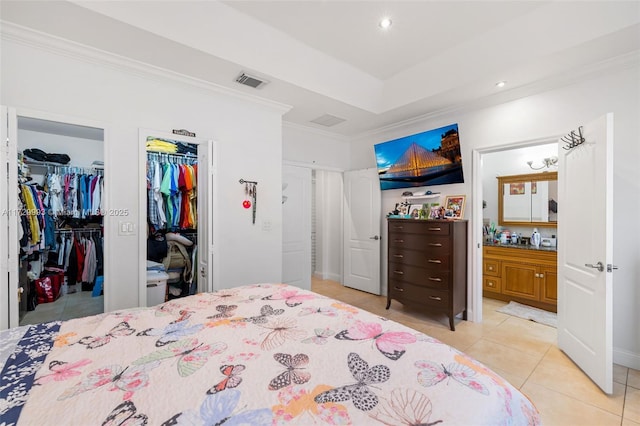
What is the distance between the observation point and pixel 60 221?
3547 mm

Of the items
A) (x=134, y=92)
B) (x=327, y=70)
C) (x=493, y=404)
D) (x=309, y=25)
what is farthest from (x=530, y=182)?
(x=134, y=92)

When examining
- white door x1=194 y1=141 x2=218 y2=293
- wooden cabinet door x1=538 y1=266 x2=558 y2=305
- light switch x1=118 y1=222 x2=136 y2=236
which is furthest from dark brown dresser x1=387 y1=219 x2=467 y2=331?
A: light switch x1=118 y1=222 x2=136 y2=236

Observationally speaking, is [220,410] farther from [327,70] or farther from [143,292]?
[327,70]

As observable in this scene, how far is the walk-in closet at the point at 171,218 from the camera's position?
3252 mm

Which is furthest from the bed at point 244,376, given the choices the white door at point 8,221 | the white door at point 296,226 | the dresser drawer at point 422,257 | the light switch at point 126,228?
the white door at point 296,226

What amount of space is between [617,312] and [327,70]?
360 cm

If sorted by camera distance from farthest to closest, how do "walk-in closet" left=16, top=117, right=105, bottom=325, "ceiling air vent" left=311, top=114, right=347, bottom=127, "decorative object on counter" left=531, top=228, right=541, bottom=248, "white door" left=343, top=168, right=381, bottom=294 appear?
"white door" left=343, top=168, right=381, bottom=294, "decorative object on counter" left=531, top=228, right=541, bottom=248, "ceiling air vent" left=311, top=114, right=347, bottom=127, "walk-in closet" left=16, top=117, right=105, bottom=325

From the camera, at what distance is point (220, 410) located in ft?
2.64

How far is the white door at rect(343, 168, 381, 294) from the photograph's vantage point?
4.40 metres

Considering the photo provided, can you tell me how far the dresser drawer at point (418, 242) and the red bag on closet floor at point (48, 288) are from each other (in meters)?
4.29

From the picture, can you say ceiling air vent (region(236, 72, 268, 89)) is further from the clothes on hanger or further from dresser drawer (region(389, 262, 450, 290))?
dresser drawer (region(389, 262, 450, 290))

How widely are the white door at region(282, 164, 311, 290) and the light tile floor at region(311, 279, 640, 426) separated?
1.20 metres

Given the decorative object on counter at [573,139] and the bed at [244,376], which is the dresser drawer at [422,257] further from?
the bed at [244,376]

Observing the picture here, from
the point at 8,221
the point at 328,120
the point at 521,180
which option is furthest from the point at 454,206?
the point at 8,221
